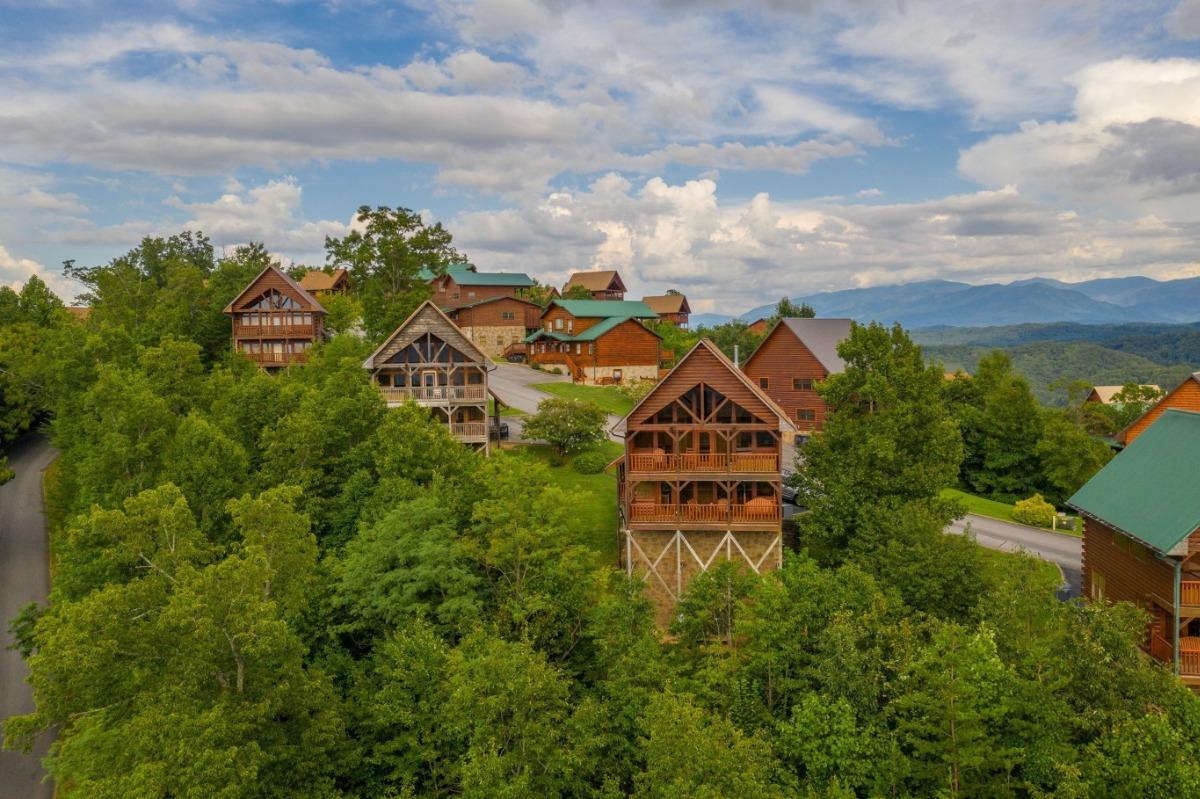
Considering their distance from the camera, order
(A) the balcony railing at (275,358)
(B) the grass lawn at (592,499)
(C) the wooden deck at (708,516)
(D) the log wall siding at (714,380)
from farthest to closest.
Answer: (A) the balcony railing at (275,358) < (B) the grass lawn at (592,499) < (C) the wooden deck at (708,516) < (D) the log wall siding at (714,380)

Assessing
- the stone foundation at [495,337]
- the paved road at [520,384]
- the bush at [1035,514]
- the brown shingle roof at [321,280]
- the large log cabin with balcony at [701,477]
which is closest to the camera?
the large log cabin with balcony at [701,477]

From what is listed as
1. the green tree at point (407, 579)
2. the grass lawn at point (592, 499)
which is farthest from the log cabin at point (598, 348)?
the green tree at point (407, 579)

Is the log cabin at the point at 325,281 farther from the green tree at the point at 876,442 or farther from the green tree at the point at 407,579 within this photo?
the green tree at the point at 876,442

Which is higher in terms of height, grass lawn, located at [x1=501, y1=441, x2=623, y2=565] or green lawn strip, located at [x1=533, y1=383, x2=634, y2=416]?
green lawn strip, located at [x1=533, y1=383, x2=634, y2=416]

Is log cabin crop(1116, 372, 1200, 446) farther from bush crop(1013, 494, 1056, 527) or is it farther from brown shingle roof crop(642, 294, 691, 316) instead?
brown shingle roof crop(642, 294, 691, 316)

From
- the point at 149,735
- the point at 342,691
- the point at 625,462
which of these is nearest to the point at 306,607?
the point at 342,691

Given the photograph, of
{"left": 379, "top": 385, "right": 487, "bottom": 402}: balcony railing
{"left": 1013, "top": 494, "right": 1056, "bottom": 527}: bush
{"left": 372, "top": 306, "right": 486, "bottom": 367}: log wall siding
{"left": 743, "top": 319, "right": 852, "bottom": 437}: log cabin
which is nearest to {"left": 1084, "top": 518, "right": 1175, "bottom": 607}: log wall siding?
{"left": 1013, "top": 494, "right": 1056, "bottom": 527}: bush
